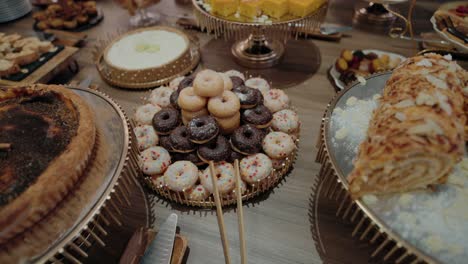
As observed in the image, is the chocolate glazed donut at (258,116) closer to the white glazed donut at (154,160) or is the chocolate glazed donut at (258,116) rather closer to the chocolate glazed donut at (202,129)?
the chocolate glazed donut at (202,129)

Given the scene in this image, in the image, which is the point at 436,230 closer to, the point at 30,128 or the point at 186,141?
the point at 186,141

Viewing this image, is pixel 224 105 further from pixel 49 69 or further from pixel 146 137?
pixel 49 69

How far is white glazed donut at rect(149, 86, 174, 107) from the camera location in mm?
1530

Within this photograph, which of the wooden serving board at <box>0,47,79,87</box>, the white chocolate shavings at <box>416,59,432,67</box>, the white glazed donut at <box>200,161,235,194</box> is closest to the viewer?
the white chocolate shavings at <box>416,59,432,67</box>

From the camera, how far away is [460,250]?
0.74 meters

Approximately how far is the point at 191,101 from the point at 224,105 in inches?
5.4

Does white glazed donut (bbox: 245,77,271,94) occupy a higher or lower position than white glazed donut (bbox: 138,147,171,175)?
higher

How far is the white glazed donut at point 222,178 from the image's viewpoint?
1.19 meters

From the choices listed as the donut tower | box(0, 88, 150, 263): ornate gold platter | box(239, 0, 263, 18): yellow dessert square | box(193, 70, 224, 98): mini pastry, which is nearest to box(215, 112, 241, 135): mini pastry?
the donut tower

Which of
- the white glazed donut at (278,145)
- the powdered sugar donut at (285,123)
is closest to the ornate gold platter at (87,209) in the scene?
the white glazed donut at (278,145)

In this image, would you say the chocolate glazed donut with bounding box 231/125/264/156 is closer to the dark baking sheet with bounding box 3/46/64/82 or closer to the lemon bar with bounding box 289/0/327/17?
the lemon bar with bounding box 289/0/327/17

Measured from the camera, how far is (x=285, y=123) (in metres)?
1.40

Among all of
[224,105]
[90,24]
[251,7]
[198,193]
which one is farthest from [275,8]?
[90,24]

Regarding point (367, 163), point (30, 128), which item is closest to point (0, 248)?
point (30, 128)
